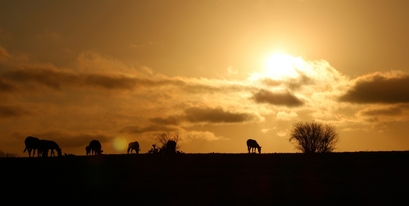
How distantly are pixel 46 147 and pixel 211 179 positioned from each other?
28375 mm

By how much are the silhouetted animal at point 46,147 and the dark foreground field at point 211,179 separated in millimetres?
10273

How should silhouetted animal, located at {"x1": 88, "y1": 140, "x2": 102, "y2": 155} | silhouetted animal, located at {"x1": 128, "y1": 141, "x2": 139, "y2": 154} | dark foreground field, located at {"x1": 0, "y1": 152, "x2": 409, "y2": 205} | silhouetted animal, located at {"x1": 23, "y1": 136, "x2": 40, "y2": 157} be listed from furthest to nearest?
silhouetted animal, located at {"x1": 128, "y1": 141, "x2": 139, "y2": 154} < silhouetted animal, located at {"x1": 88, "y1": 140, "x2": 102, "y2": 155} < silhouetted animal, located at {"x1": 23, "y1": 136, "x2": 40, "y2": 157} < dark foreground field, located at {"x1": 0, "y1": 152, "x2": 409, "y2": 205}

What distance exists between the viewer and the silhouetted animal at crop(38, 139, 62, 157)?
5704 cm

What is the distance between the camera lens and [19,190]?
3253cm

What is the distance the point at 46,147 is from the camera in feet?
191

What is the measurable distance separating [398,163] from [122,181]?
22.6m

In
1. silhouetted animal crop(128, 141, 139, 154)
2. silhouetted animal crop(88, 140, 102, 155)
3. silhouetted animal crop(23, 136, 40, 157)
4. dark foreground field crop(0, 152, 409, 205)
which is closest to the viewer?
dark foreground field crop(0, 152, 409, 205)

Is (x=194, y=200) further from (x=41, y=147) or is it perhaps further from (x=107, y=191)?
(x=41, y=147)

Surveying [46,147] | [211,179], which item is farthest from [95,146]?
[211,179]

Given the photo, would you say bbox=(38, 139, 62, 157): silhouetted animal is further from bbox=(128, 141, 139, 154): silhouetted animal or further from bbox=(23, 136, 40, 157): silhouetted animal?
bbox=(128, 141, 139, 154): silhouetted animal

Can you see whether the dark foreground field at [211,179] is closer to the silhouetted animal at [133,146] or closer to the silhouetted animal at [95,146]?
the silhouetted animal at [95,146]

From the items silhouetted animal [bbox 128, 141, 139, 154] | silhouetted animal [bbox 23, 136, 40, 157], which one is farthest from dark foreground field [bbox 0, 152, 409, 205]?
silhouetted animal [bbox 128, 141, 139, 154]

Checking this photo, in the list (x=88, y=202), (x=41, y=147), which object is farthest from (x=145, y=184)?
(x=41, y=147)

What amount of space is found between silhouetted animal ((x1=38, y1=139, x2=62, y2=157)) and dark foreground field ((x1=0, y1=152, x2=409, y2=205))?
10.3 meters
